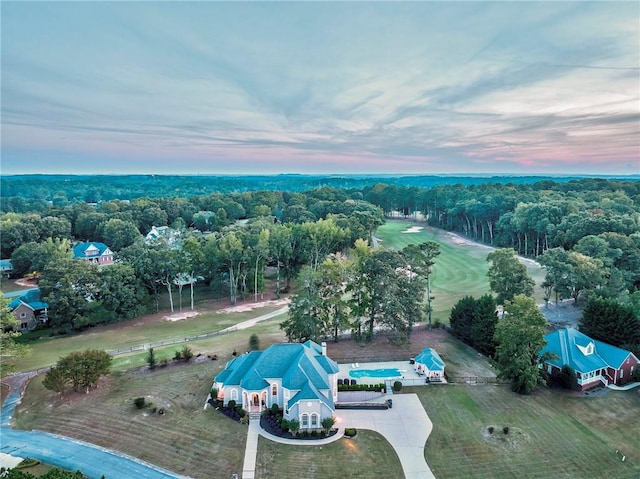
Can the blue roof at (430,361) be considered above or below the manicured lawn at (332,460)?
above

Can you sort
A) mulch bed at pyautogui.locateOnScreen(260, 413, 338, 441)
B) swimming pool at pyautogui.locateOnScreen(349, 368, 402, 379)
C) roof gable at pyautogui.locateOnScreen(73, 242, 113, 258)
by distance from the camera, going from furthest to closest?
roof gable at pyautogui.locateOnScreen(73, 242, 113, 258), swimming pool at pyautogui.locateOnScreen(349, 368, 402, 379), mulch bed at pyautogui.locateOnScreen(260, 413, 338, 441)

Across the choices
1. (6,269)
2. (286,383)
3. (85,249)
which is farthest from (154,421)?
(6,269)

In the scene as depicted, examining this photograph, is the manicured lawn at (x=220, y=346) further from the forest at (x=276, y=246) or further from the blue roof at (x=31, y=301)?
the blue roof at (x=31, y=301)

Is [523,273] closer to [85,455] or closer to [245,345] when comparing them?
[245,345]

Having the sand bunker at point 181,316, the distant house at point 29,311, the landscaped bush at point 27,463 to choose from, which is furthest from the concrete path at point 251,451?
the distant house at point 29,311

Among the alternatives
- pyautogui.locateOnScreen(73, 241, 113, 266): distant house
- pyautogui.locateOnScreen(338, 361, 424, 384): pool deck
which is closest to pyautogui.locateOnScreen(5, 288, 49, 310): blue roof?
pyautogui.locateOnScreen(73, 241, 113, 266): distant house

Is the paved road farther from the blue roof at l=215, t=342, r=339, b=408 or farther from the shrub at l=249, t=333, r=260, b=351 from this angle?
the shrub at l=249, t=333, r=260, b=351

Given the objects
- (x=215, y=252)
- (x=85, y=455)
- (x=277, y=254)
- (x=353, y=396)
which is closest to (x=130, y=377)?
(x=85, y=455)
